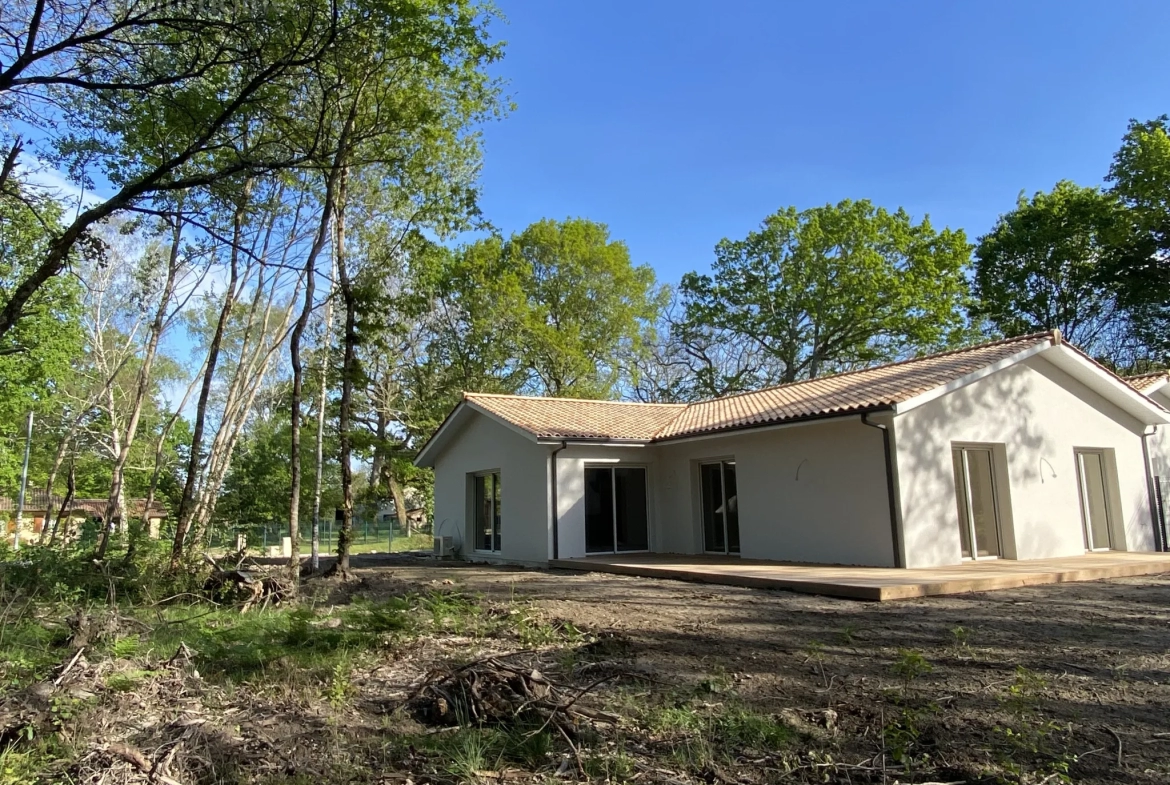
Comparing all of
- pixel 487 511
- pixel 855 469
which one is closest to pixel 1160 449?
pixel 855 469

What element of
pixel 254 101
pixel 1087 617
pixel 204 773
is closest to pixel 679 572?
pixel 1087 617

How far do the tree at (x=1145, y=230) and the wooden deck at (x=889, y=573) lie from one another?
14.3 metres

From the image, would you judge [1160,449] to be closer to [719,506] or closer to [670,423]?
[719,506]

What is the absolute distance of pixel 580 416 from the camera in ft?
55.4

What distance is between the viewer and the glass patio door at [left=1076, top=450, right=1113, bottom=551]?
13742 millimetres

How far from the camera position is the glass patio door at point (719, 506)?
14180 millimetres

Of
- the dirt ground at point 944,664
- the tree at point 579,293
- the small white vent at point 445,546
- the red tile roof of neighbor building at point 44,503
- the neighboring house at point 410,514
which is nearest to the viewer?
the dirt ground at point 944,664

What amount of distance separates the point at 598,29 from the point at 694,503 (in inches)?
376

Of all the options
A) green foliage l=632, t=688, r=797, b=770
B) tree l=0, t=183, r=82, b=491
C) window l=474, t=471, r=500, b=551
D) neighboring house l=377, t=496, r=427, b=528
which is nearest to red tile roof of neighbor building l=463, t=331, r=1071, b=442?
window l=474, t=471, r=500, b=551

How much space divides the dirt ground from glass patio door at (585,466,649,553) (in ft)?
18.0

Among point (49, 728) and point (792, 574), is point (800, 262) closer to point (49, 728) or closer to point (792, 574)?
point (792, 574)

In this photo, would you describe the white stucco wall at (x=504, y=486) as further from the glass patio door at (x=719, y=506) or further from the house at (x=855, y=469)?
the glass patio door at (x=719, y=506)

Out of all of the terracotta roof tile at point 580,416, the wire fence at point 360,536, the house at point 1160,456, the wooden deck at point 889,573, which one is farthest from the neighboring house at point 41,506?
the house at point 1160,456

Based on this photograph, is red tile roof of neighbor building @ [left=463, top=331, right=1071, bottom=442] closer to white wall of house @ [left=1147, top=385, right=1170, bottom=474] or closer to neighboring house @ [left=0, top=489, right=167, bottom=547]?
white wall of house @ [left=1147, top=385, right=1170, bottom=474]
